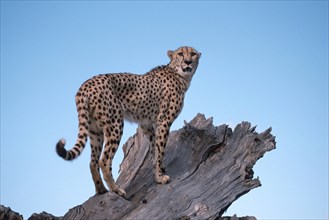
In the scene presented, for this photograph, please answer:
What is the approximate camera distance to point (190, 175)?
7285mm

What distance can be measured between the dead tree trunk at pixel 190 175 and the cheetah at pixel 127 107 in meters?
0.25

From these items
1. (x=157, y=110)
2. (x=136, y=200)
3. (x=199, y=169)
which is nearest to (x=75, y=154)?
(x=136, y=200)

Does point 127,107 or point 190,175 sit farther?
point 190,175

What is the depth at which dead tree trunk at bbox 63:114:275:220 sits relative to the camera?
20.9 ft

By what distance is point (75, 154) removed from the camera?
601 centimetres

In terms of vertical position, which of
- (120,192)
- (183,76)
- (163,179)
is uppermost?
(183,76)

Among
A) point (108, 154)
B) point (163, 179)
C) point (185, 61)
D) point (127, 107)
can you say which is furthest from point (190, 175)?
point (185, 61)

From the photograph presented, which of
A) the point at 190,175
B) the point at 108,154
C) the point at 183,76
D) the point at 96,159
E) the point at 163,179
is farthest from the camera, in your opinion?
the point at 183,76

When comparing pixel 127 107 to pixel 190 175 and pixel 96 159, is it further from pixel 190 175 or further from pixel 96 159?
pixel 190 175

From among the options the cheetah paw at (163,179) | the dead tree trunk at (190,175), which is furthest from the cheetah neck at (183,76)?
the cheetah paw at (163,179)

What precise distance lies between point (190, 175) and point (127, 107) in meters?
1.33

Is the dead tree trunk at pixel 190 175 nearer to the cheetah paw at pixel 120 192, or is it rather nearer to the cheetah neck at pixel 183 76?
the cheetah paw at pixel 120 192

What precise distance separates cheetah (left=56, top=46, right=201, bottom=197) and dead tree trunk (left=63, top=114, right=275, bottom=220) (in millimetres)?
252

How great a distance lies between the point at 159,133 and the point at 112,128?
0.95 meters
